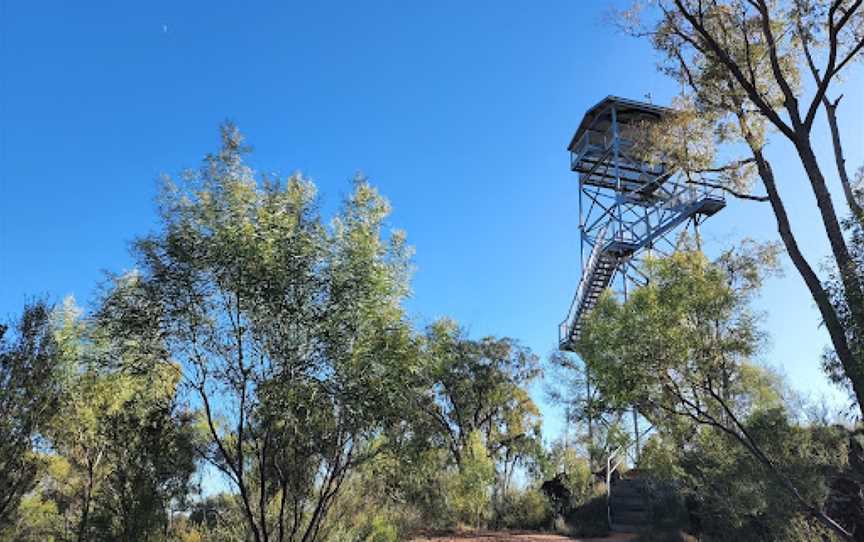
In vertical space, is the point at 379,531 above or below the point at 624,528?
above

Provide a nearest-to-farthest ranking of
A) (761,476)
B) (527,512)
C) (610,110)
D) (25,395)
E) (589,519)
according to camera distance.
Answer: (25,395)
(761,476)
(527,512)
(589,519)
(610,110)

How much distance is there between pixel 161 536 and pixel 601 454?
1652 cm

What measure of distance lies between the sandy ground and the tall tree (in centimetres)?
905

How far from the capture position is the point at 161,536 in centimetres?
1051

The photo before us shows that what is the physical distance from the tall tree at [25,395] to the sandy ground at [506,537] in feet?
29.7

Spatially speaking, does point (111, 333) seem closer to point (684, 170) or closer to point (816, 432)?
point (684, 170)

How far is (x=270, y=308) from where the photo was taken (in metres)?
7.77

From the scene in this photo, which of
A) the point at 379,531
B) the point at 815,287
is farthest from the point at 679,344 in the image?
the point at 379,531

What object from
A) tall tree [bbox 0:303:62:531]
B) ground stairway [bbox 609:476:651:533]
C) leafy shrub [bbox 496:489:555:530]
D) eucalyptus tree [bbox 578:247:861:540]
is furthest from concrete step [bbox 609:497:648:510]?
tall tree [bbox 0:303:62:531]

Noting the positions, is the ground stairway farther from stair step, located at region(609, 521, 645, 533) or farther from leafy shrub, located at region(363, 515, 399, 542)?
leafy shrub, located at region(363, 515, 399, 542)

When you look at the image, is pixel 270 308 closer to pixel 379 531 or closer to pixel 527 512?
pixel 379 531

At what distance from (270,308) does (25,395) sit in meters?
4.49

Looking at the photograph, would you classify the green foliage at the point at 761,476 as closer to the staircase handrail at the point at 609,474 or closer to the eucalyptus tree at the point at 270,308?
the staircase handrail at the point at 609,474

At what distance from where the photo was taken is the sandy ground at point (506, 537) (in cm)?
1605
